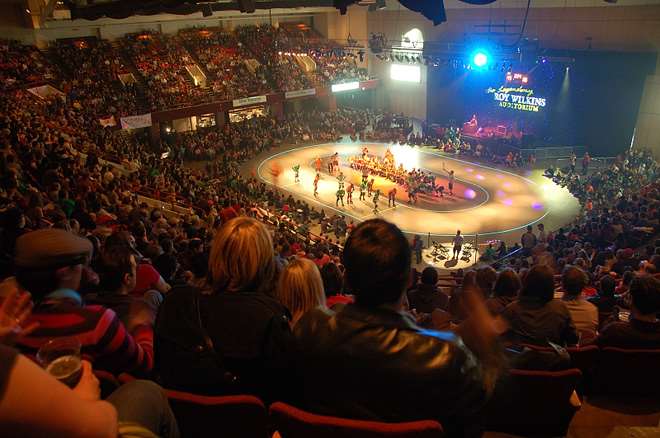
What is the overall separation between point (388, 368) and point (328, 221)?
16.8 meters

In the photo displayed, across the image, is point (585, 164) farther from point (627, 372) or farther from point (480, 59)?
point (627, 372)

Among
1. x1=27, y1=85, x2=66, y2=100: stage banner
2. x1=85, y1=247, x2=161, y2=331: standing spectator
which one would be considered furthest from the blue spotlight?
A: x1=85, y1=247, x2=161, y2=331: standing spectator

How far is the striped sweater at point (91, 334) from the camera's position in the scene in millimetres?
2248

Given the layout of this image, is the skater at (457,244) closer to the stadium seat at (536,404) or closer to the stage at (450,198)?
the stage at (450,198)

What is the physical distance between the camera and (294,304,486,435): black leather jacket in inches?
68.3

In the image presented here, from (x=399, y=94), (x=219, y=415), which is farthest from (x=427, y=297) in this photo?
(x=399, y=94)

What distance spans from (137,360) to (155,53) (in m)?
31.4

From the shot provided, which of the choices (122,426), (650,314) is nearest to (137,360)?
(122,426)

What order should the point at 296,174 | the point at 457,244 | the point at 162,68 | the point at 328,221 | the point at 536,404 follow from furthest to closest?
the point at 162,68 < the point at 296,174 < the point at 328,221 < the point at 457,244 < the point at 536,404

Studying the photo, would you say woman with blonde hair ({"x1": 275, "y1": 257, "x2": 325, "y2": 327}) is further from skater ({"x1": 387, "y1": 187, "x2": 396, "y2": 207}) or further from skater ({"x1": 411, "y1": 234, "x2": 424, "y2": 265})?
skater ({"x1": 387, "y1": 187, "x2": 396, "y2": 207})

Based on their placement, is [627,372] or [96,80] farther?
[96,80]

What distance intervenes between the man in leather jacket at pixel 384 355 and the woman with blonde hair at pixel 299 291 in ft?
2.59

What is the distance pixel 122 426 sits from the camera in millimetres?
1583

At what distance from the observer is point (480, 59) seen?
25016 millimetres
